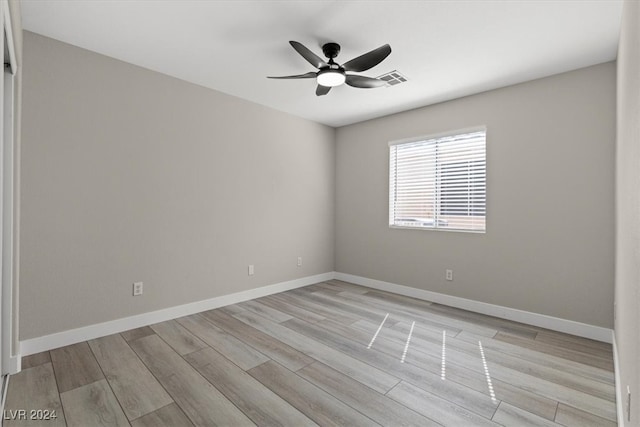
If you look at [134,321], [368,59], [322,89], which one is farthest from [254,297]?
[368,59]

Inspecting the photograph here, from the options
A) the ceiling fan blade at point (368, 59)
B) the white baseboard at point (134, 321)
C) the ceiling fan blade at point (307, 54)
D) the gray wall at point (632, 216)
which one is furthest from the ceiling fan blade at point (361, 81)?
the white baseboard at point (134, 321)

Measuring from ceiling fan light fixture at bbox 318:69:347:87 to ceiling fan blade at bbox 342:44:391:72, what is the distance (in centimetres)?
7

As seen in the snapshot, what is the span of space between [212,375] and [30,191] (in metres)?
2.06

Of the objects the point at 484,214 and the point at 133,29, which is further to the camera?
the point at 484,214

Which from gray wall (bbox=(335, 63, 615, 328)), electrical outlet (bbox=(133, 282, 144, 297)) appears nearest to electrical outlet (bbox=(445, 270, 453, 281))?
gray wall (bbox=(335, 63, 615, 328))

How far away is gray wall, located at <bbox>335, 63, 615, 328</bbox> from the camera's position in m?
2.84

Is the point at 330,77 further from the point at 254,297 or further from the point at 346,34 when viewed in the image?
the point at 254,297

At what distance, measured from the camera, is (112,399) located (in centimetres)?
192

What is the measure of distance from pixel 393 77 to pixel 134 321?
3.54 m

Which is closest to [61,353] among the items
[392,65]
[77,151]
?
[77,151]

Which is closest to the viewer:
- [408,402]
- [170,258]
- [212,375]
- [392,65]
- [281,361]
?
[408,402]

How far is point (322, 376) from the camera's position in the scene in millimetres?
2193

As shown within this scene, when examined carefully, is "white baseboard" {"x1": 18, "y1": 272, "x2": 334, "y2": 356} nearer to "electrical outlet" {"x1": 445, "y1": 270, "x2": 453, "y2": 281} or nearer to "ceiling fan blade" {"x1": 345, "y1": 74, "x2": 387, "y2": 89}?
"electrical outlet" {"x1": 445, "y1": 270, "x2": 453, "y2": 281}

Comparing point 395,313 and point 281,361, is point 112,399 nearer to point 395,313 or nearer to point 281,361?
point 281,361
